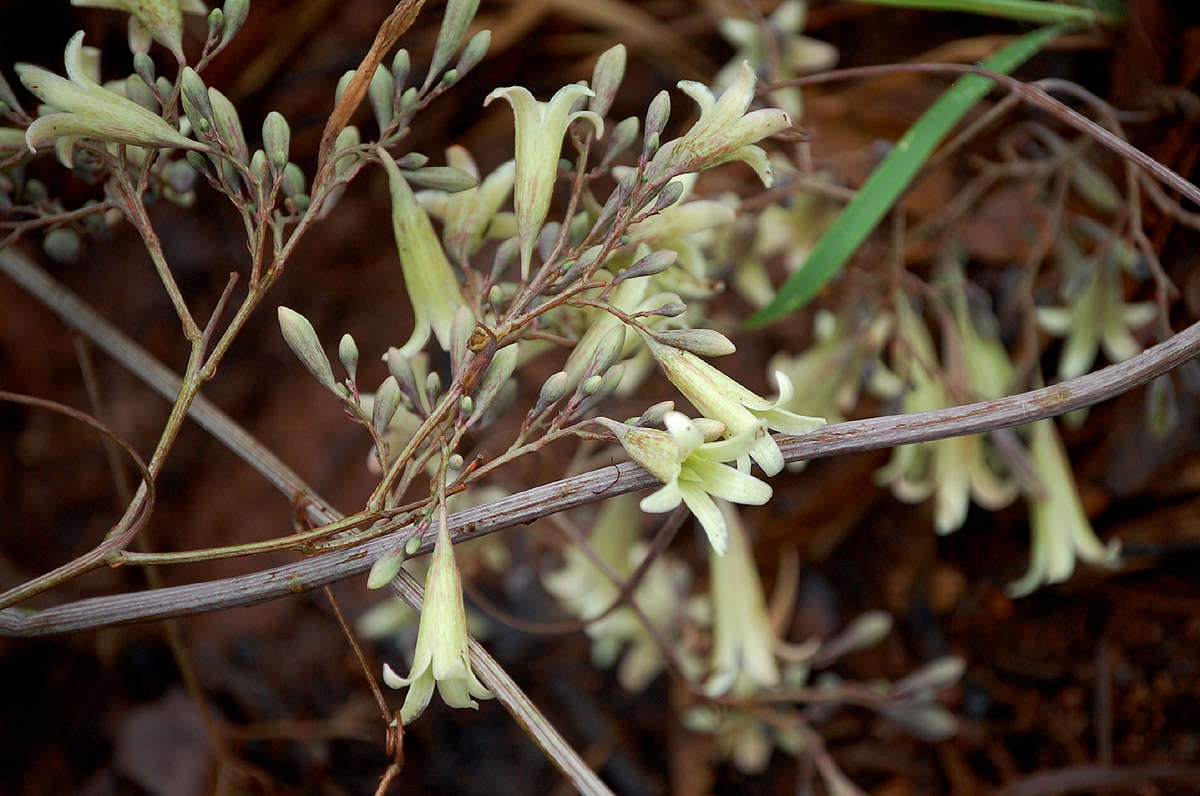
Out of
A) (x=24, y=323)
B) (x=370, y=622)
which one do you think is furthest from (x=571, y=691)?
(x=24, y=323)

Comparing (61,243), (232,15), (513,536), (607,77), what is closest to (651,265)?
(607,77)

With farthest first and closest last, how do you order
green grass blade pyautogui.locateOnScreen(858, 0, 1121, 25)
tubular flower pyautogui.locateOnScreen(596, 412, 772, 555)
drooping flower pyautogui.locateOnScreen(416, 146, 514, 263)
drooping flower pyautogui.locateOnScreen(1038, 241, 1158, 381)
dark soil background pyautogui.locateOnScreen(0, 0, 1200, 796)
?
dark soil background pyautogui.locateOnScreen(0, 0, 1200, 796) < drooping flower pyautogui.locateOnScreen(1038, 241, 1158, 381) < green grass blade pyautogui.locateOnScreen(858, 0, 1121, 25) < drooping flower pyautogui.locateOnScreen(416, 146, 514, 263) < tubular flower pyautogui.locateOnScreen(596, 412, 772, 555)

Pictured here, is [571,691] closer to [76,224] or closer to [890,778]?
[890,778]

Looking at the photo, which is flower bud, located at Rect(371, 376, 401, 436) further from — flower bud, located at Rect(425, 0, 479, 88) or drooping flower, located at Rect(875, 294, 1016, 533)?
drooping flower, located at Rect(875, 294, 1016, 533)

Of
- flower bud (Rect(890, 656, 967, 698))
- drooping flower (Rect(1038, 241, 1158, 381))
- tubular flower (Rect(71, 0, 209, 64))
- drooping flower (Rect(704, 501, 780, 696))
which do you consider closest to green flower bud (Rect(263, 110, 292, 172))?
tubular flower (Rect(71, 0, 209, 64))

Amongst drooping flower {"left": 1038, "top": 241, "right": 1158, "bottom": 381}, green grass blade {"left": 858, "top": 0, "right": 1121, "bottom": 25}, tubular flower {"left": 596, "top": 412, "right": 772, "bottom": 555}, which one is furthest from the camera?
drooping flower {"left": 1038, "top": 241, "right": 1158, "bottom": 381}

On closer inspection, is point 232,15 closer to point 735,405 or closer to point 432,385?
point 432,385

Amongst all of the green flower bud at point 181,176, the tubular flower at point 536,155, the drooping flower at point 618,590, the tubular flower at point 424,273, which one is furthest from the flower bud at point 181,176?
the drooping flower at point 618,590

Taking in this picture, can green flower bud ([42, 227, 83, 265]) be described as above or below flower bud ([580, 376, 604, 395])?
above
